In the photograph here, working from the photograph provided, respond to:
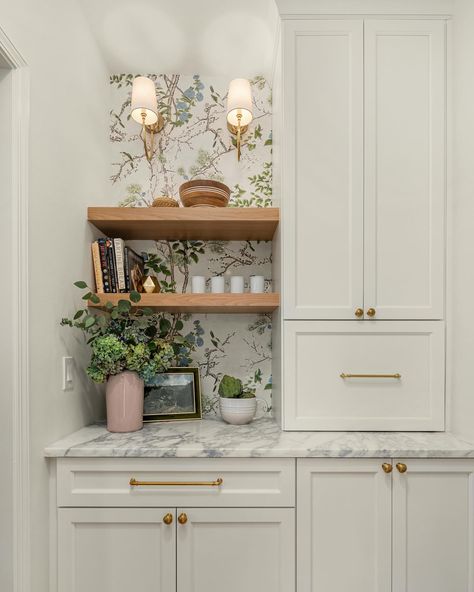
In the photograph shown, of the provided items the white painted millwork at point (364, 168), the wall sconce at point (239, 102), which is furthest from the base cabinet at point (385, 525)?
the wall sconce at point (239, 102)

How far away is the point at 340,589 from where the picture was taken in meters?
1.39

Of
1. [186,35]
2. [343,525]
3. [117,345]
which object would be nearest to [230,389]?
[117,345]

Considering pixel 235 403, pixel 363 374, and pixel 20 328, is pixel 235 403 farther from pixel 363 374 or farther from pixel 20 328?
pixel 20 328

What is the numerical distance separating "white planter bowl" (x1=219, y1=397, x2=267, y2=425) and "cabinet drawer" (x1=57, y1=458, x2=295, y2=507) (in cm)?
33

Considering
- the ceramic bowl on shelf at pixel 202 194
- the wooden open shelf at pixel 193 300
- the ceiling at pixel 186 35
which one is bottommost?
the wooden open shelf at pixel 193 300

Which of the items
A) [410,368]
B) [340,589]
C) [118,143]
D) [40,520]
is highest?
[118,143]

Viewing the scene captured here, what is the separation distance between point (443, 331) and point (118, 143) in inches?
69.6

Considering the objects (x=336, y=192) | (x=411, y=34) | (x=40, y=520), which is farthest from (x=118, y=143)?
(x=40, y=520)

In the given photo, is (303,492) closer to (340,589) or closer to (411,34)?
(340,589)

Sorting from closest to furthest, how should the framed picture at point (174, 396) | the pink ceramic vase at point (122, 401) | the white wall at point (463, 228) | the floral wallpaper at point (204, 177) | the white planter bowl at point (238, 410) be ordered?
the white wall at point (463, 228) → the pink ceramic vase at point (122, 401) → the white planter bowl at point (238, 410) → the framed picture at point (174, 396) → the floral wallpaper at point (204, 177)

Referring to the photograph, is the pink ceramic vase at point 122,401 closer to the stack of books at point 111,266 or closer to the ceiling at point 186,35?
the stack of books at point 111,266

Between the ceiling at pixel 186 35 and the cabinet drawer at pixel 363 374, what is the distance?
4.31ft

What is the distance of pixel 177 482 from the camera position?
1.40 metres

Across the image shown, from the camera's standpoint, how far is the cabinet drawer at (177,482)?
140 cm
